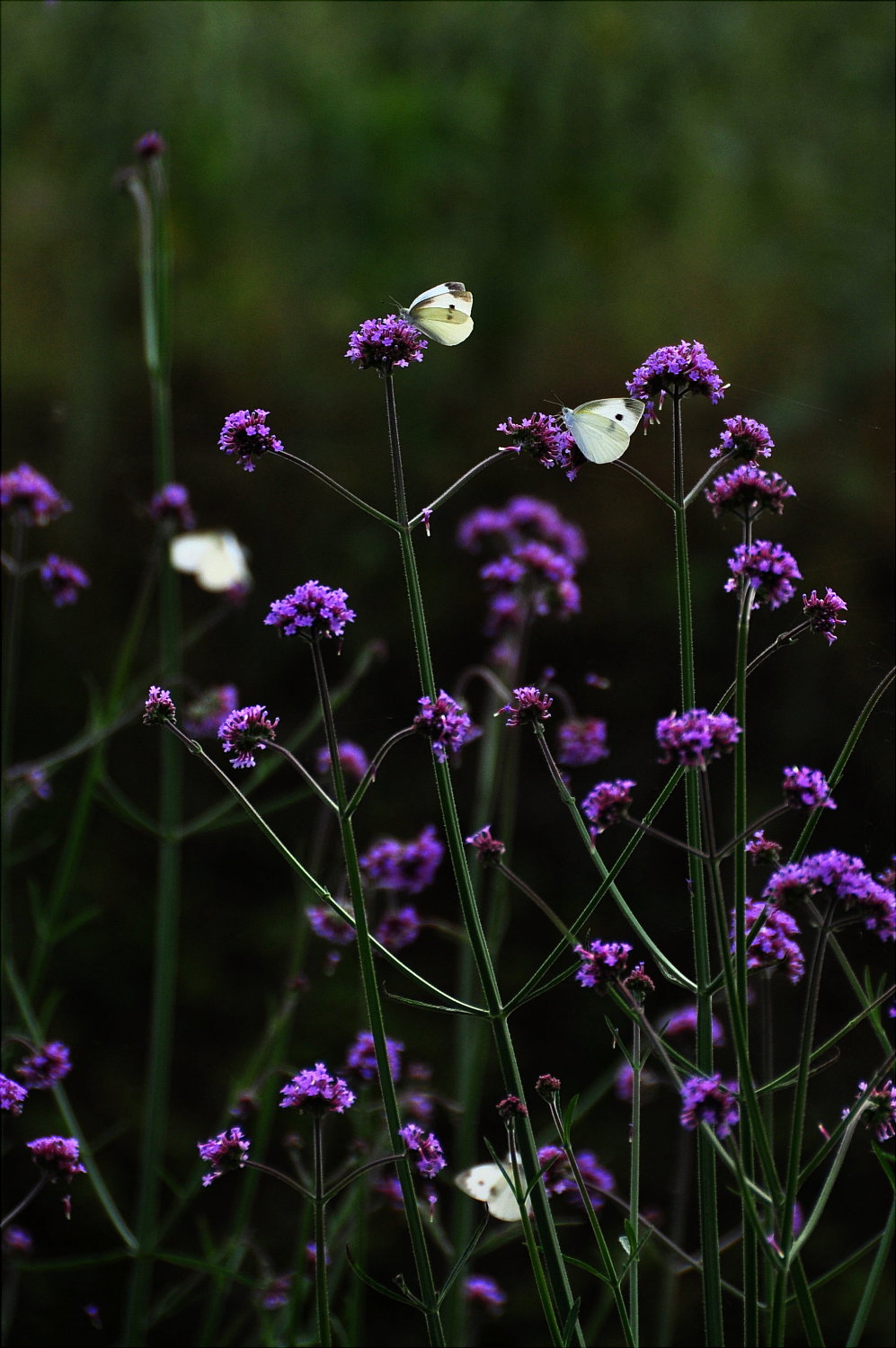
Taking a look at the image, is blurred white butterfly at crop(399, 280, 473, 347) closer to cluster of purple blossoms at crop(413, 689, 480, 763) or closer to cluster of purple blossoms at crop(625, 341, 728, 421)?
cluster of purple blossoms at crop(625, 341, 728, 421)

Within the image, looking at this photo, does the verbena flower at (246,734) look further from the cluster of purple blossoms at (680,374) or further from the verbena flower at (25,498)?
the verbena flower at (25,498)

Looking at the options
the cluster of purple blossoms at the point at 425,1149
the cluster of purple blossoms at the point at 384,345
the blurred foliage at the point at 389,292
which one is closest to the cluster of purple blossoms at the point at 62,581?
the cluster of purple blossoms at the point at 384,345

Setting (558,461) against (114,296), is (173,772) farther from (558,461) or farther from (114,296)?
(114,296)

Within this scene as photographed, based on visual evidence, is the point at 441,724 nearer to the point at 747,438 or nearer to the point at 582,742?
the point at 747,438

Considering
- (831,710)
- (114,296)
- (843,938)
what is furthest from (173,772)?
(114,296)

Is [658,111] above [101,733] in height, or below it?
above

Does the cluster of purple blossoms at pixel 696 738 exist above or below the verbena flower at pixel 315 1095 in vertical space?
above
